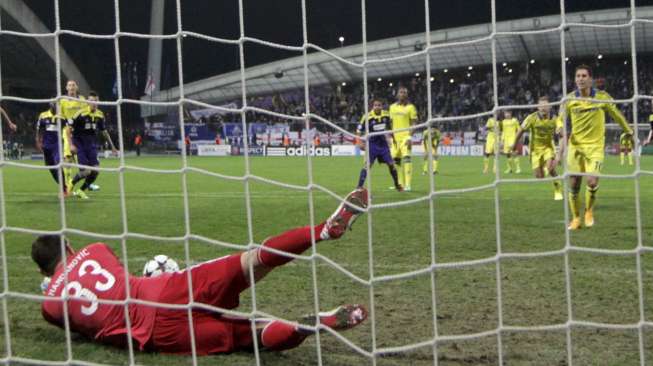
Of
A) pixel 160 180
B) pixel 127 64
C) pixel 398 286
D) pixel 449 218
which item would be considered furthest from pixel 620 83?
pixel 398 286

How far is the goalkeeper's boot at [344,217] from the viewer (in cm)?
329

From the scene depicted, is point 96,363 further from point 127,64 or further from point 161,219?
point 127,64

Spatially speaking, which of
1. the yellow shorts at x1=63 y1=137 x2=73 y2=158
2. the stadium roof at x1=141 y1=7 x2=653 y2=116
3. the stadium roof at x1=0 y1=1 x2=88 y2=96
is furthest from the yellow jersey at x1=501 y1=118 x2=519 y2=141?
the stadium roof at x1=0 y1=1 x2=88 y2=96

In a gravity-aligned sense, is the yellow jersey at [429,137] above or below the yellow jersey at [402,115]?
below

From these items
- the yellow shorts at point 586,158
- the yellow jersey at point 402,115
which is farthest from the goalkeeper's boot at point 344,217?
the yellow jersey at point 402,115

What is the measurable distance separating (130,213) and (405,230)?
385 centimetres

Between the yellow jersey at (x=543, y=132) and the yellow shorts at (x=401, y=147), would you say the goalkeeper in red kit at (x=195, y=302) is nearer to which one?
the yellow jersey at (x=543, y=132)

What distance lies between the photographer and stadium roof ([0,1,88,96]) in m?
29.2

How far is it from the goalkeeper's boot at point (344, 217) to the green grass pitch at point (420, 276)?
1.86 ft

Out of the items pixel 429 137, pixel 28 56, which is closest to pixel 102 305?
pixel 429 137

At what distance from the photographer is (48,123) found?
11031 millimetres

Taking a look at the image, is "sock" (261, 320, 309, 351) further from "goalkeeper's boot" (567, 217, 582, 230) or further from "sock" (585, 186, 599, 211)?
"sock" (585, 186, 599, 211)

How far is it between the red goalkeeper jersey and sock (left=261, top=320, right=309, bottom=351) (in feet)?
1.86

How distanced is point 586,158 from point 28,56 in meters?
31.7
